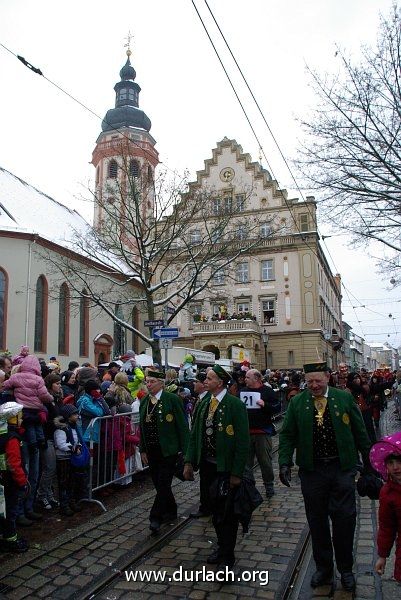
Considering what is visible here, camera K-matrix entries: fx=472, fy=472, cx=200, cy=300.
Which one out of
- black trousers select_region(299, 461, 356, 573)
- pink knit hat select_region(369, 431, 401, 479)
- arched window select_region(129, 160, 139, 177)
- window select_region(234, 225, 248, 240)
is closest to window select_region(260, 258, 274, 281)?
arched window select_region(129, 160, 139, 177)

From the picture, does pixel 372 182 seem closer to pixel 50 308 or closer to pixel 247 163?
pixel 50 308

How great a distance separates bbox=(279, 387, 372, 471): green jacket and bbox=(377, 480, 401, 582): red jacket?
667mm

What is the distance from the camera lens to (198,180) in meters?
46.8

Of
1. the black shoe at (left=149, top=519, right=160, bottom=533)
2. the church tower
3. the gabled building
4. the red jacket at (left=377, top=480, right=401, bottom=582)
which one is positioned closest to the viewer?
the red jacket at (left=377, top=480, right=401, bottom=582)

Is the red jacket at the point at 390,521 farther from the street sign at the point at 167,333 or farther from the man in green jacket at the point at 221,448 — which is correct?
the street sign at the point at 167,333

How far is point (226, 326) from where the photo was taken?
39406 mm

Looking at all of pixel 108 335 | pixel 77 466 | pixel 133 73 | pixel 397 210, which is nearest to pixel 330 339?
pixel 108 335

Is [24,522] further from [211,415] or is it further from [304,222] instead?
[304,222]

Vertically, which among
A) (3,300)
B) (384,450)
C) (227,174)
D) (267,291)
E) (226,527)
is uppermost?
(227,174)

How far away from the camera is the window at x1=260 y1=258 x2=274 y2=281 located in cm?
4375

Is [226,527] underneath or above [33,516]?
above

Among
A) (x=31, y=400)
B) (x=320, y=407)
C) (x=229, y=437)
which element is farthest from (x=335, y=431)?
(x=31, y=400)

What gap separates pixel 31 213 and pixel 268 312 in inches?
873

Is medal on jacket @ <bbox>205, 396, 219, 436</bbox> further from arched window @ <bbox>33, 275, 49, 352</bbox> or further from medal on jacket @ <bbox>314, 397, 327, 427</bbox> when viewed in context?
arched window @ <bbox>33, 275, 49, 352</bbox>
